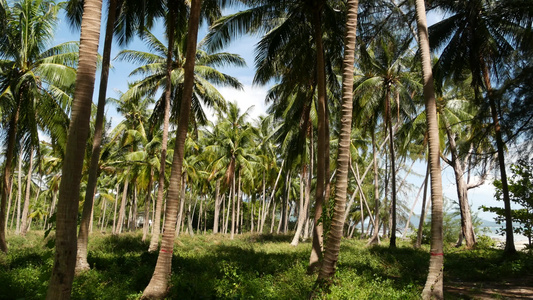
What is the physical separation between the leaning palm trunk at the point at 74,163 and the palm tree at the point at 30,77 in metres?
8.43

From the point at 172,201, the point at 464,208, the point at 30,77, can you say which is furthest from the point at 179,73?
the point at 464,208

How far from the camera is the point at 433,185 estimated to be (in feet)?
26.6

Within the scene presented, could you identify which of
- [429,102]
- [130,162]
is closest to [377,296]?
[429,102]

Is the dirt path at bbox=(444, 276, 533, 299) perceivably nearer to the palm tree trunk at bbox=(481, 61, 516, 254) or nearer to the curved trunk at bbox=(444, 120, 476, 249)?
the palm tree trunk at bbox=(481, 61, 516, 254)

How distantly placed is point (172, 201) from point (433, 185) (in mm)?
5621

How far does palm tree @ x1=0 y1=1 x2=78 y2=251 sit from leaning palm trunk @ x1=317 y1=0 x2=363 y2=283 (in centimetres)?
948

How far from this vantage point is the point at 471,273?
1175cm

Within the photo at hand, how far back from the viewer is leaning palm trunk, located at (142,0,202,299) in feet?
25.4

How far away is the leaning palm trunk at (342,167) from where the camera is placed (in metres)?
6.94

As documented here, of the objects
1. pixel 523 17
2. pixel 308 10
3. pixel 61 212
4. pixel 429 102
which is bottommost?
pixel 61 212

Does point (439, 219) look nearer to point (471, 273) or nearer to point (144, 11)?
point (471, 273)

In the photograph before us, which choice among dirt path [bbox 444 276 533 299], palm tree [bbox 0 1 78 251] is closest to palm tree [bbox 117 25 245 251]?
palm tree [bbox 0 1 78 251]

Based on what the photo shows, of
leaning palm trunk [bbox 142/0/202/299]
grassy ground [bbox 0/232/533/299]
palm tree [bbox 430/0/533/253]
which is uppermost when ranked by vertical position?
palm tree [bbox 430/0/533/253]

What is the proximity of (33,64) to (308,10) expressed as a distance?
9.73 metres
